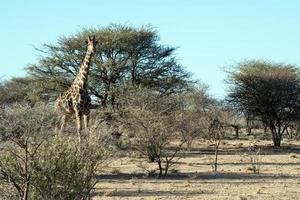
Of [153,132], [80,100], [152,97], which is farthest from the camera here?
[152,97]

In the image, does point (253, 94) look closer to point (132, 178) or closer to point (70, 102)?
point (70, 102)

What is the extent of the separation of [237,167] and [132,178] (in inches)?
214

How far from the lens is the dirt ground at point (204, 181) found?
48.4 ft

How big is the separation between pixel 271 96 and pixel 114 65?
9.56m

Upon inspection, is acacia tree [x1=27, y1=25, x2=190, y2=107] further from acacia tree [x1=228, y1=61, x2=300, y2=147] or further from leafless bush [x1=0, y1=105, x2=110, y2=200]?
leafless bush [x1=0, y1=105, x2=110, y2=200]

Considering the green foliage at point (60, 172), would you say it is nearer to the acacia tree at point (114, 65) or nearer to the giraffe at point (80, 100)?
the giraffe at point (80, 100)

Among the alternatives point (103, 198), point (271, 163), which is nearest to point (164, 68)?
point (271, 163)

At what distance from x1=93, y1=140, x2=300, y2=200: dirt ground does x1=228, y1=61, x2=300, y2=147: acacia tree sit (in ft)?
33.6

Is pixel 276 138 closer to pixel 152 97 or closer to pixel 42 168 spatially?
pixel 152 97

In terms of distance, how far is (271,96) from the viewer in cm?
3572

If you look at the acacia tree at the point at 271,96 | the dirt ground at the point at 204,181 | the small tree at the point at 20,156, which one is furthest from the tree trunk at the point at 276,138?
the small tree at the point at 20,156

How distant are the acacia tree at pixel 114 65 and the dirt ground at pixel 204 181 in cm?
786

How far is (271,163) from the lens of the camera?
79.4 ft

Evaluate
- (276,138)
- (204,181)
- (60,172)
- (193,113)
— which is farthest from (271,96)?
(60,172)
